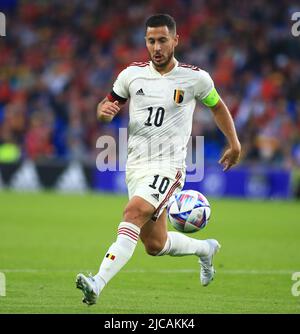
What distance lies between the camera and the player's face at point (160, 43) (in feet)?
24.8

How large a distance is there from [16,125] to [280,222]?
10.3 meters

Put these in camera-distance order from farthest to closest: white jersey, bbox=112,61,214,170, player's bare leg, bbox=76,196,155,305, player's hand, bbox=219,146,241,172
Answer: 1. player's hand, bbox=219,146,241,172
2. white jersey, bbox=112,61,214,170
3. player's bare leg, bbox=76,196,155,305

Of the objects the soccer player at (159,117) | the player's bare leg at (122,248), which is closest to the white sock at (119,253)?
the player's bare leg at (122,248)

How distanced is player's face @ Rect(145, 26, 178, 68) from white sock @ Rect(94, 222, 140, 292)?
5.00ft

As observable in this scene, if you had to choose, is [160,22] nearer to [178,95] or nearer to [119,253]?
[178,95]

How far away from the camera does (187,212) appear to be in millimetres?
7824

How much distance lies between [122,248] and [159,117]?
4.20 feet

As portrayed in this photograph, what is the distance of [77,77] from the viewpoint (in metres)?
25.2

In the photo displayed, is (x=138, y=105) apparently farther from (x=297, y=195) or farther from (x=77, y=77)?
(x=77, y=77)

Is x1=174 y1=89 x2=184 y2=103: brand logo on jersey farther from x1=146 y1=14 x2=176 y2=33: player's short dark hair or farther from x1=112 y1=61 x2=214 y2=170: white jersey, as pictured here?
x1=146 y1=14 x2=176 y2=33: player's short dark hair

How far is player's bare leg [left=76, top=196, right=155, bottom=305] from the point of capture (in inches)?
267

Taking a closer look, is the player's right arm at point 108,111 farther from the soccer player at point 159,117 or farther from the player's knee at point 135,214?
the player's knee at point 135,214

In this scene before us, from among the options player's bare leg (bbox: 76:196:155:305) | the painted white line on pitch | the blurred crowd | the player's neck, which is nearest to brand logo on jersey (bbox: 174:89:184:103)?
the player's neck

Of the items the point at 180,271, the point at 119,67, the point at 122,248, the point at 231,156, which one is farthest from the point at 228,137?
the point at 119,67
